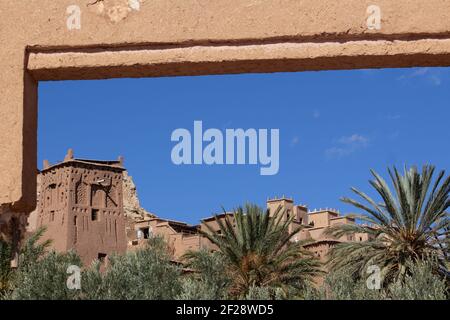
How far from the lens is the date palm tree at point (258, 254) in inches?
683

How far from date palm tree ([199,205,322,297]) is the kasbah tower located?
1997 centimetres

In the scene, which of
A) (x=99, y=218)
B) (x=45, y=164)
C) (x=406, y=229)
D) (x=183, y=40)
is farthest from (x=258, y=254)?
(x=45, y=164)

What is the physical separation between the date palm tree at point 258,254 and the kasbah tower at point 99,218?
65.5ft

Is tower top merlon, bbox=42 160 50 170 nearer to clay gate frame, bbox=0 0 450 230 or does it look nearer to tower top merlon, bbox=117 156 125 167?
tower top merlon, bbox=117 156 125 167

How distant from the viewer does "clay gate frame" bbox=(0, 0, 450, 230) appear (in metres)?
4.38

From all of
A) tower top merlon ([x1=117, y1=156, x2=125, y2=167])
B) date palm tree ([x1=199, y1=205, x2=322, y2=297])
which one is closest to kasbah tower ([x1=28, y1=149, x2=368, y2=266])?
tower top merlon ([x1=117, y1=156, x2=125, y2=167])

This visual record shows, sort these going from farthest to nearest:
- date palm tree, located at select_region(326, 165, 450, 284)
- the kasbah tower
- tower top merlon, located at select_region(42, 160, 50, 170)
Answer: tower top merlon, located at select_region(42, 160, 50, 170), the kasbah tower, date palm tree, located at select_region(326, 165, 450, 284)

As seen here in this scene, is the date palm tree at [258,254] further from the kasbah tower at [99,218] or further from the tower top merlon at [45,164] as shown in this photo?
the tower top merlon at [45,164]

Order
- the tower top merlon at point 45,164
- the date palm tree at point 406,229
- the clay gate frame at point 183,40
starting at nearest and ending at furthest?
the clay gate frame at point 183,40, the date palm tree at point 406,229, the tower top merlon at point 45,164

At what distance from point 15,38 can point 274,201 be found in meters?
37.9

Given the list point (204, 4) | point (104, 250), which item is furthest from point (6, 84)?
point (104, 250)

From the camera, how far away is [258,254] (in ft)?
57.7

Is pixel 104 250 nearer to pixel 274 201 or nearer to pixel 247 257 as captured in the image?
pixel 274 201

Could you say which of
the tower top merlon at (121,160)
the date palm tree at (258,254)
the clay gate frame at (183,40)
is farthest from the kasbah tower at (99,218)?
the clay gate frame at (183,40)
